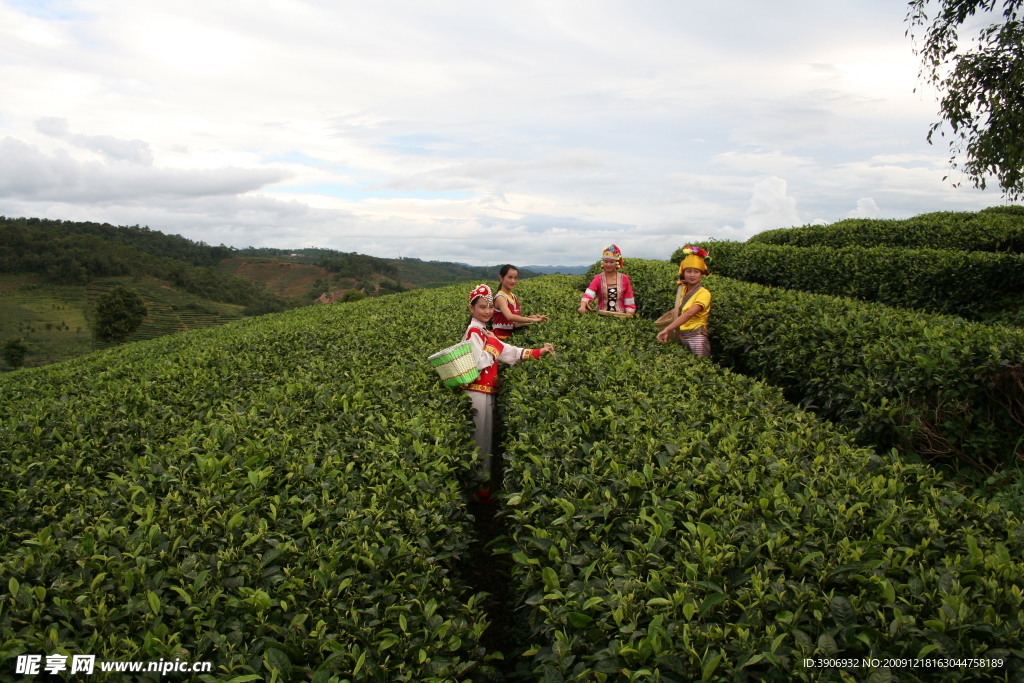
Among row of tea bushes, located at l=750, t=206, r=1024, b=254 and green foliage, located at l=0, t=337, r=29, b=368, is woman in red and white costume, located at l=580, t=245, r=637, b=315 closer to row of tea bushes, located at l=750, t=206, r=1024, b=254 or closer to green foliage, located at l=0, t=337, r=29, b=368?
row of tea bushes, located at l=750, t=206, r=1024, b=254

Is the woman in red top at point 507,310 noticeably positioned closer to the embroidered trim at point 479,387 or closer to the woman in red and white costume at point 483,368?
the woman in red and white costume at point 483,368

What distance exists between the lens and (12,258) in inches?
2945

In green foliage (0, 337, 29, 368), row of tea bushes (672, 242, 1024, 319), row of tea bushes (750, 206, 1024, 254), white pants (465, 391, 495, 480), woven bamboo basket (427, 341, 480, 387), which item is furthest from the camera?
green foliage (0, 337, 29, 368)

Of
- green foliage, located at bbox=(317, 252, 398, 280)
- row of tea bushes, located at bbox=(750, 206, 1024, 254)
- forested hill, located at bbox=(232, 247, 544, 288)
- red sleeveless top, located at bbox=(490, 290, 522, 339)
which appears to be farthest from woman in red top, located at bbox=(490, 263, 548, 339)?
green foliage, located at bbox=(317, 252, 398, 280)

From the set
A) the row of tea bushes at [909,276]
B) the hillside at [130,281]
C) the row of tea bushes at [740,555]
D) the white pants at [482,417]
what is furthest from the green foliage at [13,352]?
the row of tea bushes at [740,555]

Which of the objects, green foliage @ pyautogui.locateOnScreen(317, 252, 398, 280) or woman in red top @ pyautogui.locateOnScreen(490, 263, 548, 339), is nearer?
woman in red top @ pyautogui.locateOnScreen(490, 263, 548, 339)

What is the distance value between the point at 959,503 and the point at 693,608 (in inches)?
66.3

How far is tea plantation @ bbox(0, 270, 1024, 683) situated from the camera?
2.01 m

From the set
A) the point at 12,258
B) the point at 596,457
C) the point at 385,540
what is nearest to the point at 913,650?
the point at 596,457

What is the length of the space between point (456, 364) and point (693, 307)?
2993 mm

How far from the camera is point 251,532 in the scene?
2682 millimetres

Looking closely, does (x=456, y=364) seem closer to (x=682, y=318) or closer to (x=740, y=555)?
(x=682, y=318)

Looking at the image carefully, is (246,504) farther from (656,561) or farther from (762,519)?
(762,519)

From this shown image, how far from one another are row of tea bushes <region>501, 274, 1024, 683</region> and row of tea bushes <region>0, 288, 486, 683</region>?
1.61 ft
